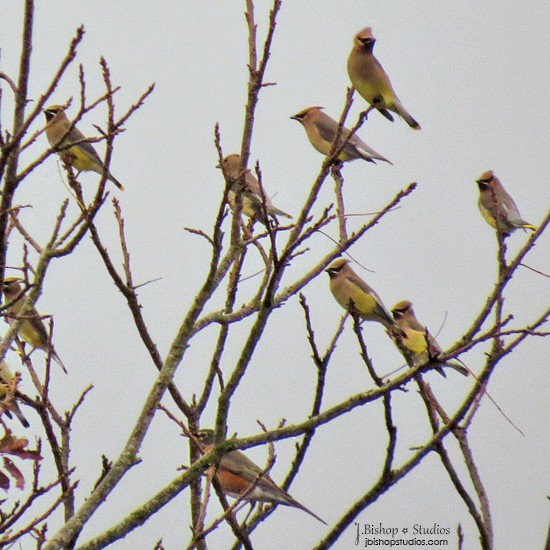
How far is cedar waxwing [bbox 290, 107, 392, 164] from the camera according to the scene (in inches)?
272

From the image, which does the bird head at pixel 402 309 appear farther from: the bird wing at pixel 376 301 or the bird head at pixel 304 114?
the bird head at pixel 304 114

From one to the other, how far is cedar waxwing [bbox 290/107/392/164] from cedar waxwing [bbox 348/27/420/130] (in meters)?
0.34

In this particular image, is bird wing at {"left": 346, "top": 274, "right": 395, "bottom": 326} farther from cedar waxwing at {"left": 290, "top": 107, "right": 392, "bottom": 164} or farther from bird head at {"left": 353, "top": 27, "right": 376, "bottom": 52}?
bird head at {"left": 353, "top": 27, "right": 376, "bottom": 52}

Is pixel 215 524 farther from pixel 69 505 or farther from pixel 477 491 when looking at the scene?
pixel 477 491

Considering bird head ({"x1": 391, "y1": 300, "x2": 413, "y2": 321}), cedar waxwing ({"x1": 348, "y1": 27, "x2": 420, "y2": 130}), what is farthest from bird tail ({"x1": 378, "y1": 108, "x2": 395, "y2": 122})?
bird head ({"x1": 391, "y1": 300, "x2": 413, "y2": 321})

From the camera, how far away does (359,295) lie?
698 centimetres

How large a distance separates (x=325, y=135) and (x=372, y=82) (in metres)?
0.94

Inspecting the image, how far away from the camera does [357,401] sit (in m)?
2.99

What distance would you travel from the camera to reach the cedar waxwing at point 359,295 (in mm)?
6953

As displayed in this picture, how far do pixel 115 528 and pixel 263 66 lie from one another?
1.56 meters

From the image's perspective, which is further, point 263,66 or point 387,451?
point 263,66

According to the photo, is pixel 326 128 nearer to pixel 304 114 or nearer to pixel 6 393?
pixel 304 114

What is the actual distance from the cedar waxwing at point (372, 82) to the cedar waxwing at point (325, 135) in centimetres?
34

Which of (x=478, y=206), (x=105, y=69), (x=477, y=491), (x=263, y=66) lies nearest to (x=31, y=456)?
(x=105, y=69)
